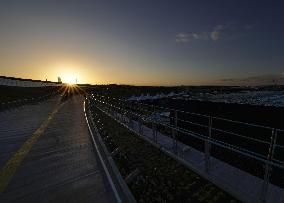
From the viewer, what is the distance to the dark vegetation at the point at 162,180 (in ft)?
23.1

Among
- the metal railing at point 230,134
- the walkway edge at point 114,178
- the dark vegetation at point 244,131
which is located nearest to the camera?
the metal railing at point 230,134

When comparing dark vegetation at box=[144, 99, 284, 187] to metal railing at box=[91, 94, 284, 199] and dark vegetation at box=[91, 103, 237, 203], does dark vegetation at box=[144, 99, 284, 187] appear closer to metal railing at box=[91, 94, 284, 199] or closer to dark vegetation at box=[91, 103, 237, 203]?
metal railing at box=[91, 94, 284, 199]

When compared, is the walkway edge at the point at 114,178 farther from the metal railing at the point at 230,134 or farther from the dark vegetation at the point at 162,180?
the metal railing at the point at 230,134

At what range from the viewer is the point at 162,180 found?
831cm

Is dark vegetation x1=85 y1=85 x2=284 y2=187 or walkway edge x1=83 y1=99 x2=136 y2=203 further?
dark vegetation x1=85 y1=85 x2=284 y2=187

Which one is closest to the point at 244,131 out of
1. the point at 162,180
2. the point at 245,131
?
the point at 245,131

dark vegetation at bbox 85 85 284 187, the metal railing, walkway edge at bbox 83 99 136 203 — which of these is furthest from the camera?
dark vegetation at bbox 85 85 284 187

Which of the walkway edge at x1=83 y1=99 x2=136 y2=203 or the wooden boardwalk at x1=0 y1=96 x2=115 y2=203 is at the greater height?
the walkway edge at x1=83 y1=99 x2=136 y2=203

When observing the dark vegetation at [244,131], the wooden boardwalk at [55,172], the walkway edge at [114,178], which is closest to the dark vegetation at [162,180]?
the walkway edge at [114,178]

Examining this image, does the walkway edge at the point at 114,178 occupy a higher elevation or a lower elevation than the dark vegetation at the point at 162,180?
higher

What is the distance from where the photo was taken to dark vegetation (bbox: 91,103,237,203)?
705 centimetres

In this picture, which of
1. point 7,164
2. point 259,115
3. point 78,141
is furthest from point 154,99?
point 7,164

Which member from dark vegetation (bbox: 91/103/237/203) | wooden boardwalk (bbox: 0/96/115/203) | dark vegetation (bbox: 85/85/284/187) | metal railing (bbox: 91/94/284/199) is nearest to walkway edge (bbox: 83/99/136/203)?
wooden boardwalk (bbox: 0/96/115/203)

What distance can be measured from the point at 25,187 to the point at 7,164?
8.26 feet
